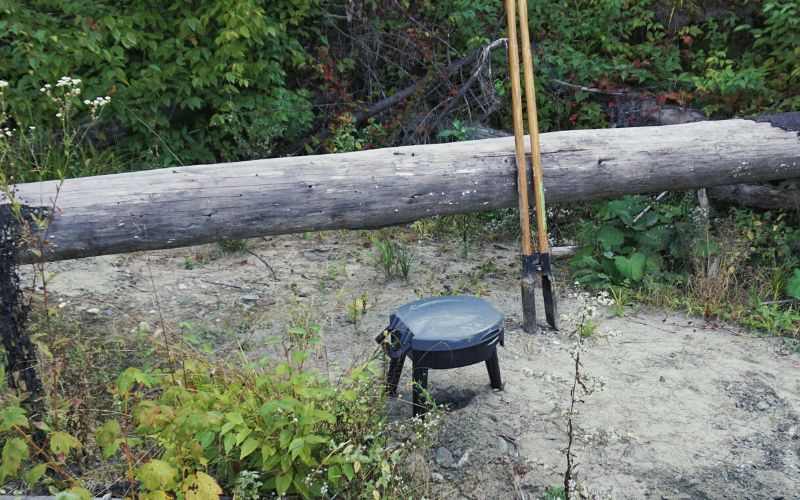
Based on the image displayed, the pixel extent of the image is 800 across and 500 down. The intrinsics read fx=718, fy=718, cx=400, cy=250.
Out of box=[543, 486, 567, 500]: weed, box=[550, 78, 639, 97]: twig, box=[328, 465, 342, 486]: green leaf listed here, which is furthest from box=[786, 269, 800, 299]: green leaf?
box=[328, 465, 342, 486]: green leaf

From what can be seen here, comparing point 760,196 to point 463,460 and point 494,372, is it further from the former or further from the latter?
point 463,460

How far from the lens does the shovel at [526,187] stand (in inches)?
162

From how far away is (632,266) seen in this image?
4.68 m

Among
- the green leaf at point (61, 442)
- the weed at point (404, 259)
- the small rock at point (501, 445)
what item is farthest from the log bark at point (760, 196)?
the green leaf at point (61, 442)

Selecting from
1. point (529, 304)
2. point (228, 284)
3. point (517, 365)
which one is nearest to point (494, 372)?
point (517, 365)

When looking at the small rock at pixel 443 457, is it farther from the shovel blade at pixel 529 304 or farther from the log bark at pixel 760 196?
the log bark at pixel 760 196

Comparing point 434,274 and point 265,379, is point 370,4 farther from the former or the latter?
point 265,379

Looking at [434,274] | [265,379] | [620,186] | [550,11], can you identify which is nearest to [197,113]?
[434,274]

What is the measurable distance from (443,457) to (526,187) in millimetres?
1800

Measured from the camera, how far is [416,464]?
9.09 ft

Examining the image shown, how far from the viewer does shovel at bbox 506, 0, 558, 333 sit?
4105 millimetres

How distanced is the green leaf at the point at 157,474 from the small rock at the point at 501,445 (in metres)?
1.37

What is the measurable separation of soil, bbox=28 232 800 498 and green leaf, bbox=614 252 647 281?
241 mm

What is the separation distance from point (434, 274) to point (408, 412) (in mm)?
1801
